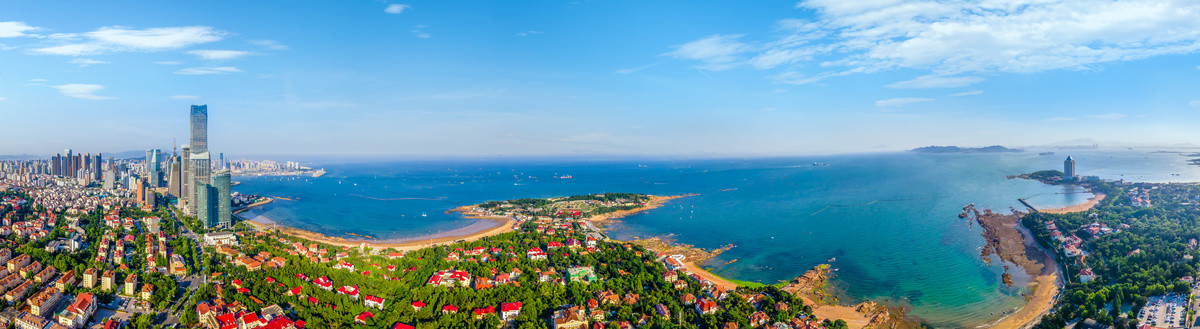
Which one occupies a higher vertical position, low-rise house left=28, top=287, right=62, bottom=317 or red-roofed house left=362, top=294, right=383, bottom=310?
red-roofed house left=362, top=294, right=383, bottom=310

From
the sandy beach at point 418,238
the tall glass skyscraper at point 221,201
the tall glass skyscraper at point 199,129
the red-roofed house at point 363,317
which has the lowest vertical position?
the sandy beach at point 418,238

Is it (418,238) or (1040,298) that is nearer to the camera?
(1040,298)

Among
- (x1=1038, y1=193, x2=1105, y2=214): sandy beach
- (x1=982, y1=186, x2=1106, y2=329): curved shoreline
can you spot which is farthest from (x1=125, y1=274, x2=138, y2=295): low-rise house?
(x1=1038, y1=193, x2=1105, y2=214): sandy beach

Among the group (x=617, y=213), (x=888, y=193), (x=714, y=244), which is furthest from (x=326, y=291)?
(x=888, y=193)

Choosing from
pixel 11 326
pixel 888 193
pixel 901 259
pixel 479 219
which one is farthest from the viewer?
pixel 888 193

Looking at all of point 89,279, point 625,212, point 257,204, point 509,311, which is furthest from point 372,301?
point 257,204

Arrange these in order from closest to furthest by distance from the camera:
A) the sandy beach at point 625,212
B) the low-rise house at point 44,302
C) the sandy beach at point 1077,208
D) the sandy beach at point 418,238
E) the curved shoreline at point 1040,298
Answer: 1. the low-rise house at point 44,302
2. the curved shoreline at point 1040,298
3. the sandy beach at point 418,238
4. the sandy beach at point 625,212
5. the sandy beach at point 1077,208

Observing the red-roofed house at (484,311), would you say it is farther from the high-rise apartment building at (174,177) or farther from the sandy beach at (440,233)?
the high-rise apartment building at (174,177)

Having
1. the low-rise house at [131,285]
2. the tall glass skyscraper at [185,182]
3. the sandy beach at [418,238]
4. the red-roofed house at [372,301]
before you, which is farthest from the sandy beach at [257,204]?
the red-roofed house at [372,301]

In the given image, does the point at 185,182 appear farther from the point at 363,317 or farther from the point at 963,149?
the point at 963,149

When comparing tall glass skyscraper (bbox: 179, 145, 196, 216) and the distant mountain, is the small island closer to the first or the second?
the distant mountain

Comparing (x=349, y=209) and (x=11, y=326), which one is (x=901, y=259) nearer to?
(x=11, y=326)
